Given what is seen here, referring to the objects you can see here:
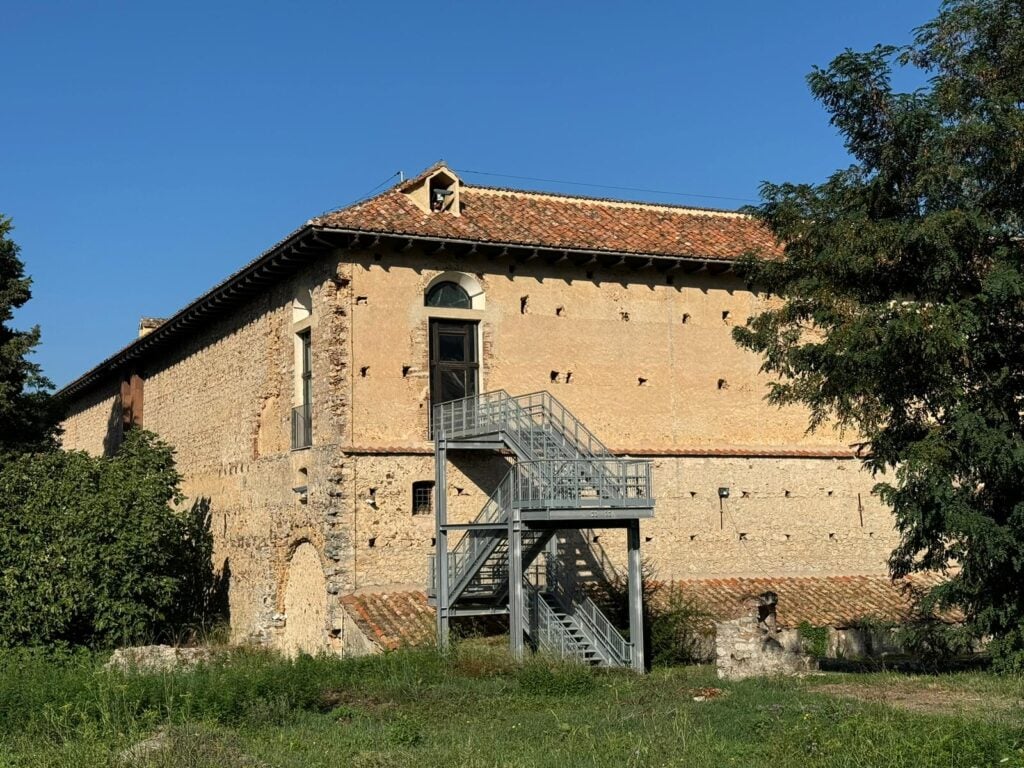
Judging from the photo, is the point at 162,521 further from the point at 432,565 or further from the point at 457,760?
the point at 457,760

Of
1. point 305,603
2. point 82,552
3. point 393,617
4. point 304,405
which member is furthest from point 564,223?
point 82,552

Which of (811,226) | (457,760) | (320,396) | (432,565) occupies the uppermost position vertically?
(811,226)

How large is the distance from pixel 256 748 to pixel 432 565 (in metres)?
10.6

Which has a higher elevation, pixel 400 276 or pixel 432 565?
pixel 400 276

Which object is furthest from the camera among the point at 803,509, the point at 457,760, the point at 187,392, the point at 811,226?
the point at 187,392

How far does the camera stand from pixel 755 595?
925 inches

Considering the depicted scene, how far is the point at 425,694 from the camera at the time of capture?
1630 centimetres

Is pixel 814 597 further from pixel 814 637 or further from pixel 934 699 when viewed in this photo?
pixel 934 699

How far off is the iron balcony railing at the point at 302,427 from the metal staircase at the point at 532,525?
284cm

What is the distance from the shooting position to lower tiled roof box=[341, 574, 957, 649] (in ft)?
70.6

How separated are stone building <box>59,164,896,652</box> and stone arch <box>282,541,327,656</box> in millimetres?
70

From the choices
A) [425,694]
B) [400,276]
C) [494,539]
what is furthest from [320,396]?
[425,694]

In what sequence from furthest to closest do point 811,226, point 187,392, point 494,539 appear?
point 187,392 < point 494,539 < point 811,226

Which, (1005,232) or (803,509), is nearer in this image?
(1005,232)
